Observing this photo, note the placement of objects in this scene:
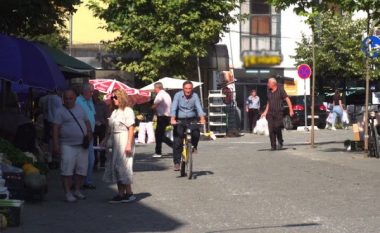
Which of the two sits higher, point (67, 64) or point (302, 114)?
point (67, 64)

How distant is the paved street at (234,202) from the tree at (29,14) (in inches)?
125

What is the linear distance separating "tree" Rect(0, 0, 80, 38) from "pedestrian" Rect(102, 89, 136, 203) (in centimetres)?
409

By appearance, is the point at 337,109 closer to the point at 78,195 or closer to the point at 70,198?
the point at 78,195

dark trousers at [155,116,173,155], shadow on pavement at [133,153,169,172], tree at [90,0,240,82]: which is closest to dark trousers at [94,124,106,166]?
shadow on pavement at [133,153,169,172]

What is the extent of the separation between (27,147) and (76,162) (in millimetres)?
2503

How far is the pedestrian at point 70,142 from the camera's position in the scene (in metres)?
11.5

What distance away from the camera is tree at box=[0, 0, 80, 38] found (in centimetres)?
1483

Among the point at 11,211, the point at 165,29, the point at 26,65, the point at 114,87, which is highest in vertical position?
the point at 165,29

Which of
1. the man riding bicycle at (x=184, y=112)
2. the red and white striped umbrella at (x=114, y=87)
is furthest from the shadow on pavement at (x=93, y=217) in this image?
the red and white striped umbrella at (x=114, y=87)

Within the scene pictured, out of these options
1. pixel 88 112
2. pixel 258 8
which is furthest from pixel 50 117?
pixel 258 8

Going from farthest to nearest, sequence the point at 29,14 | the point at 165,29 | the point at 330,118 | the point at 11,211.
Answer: the point at 330,118, the point at 165,29, the point at 29,14, the point at 11,211

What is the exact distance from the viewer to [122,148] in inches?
451

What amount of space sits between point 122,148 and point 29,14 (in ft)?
16.0

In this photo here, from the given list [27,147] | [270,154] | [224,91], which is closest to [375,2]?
[270,154]
